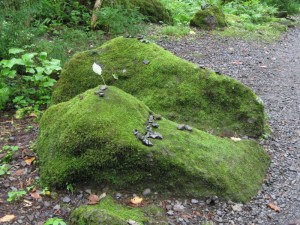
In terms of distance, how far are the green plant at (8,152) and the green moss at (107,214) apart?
4.82 feet

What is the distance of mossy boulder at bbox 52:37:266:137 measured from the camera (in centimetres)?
561

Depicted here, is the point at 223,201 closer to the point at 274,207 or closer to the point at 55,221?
the point at 274,207

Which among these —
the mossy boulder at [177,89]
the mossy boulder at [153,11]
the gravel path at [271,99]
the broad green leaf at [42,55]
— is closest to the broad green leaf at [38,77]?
the broad green leaf at [42,55]

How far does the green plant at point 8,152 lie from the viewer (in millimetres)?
4590

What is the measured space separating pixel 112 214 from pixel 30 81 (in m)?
4.01

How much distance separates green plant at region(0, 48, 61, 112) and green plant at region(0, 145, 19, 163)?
1.33 metres

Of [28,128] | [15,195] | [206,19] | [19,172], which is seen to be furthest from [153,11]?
[15,195]

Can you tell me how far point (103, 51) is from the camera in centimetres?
629

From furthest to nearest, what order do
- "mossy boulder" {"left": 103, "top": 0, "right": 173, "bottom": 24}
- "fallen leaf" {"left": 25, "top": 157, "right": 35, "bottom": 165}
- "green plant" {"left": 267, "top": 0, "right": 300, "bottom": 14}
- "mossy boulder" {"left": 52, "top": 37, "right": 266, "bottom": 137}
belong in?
"green plant" {"left": 267, "top": 0, "right": 300, "bottom": 14}, "mossy boulder" {"left": 103, "top": 0, "right": 173, "bottom": 24}, "mossy boulder" {"left": 52, "top": 37, "right": 266, "bottom": 137}, "fallen leaf" {"left": 25, "top": 157, "right": 35, "bottom": 165}

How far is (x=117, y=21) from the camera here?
32.4 ft

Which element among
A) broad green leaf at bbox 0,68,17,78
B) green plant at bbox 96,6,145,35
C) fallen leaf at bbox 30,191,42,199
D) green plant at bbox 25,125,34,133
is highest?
green plant at bbox 96,6,145,35

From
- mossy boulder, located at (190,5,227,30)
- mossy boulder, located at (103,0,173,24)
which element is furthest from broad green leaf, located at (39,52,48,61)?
mossy boulder, located at (190,5,227,30)

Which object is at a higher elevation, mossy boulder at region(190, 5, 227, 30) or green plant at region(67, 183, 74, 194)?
mossy boulder at region(190, 5, 227, 30)

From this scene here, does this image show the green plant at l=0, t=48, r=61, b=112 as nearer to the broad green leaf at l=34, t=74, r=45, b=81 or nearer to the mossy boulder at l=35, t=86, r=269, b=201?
the broad green leaf at l=34, t=74, r=45, b=81
